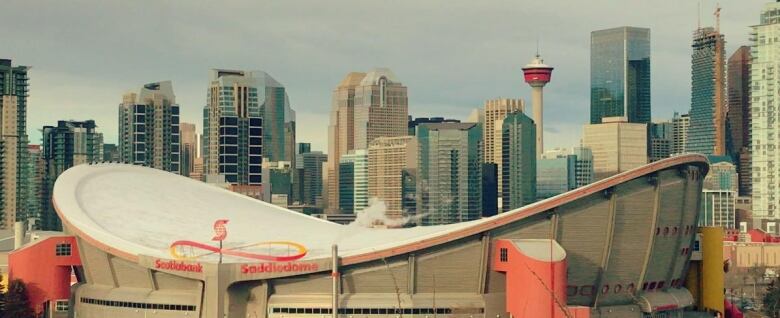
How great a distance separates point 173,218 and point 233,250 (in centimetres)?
1437

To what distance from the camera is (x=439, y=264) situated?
108 metres

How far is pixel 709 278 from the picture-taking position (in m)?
124

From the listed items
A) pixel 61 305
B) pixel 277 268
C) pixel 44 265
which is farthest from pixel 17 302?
Result: pixel 277 268

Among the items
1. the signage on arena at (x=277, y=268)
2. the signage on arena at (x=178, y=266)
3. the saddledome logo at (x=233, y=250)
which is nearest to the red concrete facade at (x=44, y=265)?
the saddledome logo at (x=233, y=250)

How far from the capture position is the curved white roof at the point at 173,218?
4508 inches

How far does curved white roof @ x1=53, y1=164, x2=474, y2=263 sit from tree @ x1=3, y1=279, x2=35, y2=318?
24.2ft

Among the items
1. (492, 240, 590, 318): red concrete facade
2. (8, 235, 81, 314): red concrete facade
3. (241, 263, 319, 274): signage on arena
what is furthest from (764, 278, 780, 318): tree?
(8, 235, 81, 314): red concrete facade

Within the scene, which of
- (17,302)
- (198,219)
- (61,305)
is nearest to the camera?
(17,302)

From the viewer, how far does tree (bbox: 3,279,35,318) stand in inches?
4741

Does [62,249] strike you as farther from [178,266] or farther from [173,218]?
[178,266]

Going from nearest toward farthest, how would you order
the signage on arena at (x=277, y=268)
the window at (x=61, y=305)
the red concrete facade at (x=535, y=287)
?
the red concrete facade at (x=535, y=287), the signage on arena at (x=277, y=268), the window at (x=61, y=305)

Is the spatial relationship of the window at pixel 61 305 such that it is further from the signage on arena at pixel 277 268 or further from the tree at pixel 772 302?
the tree at pixel 772 302

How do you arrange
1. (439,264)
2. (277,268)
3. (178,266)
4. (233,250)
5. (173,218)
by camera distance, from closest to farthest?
(277,268) → (439,264) → (178,266) → (233,250) → (173,218)

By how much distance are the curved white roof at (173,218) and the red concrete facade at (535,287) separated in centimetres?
649
